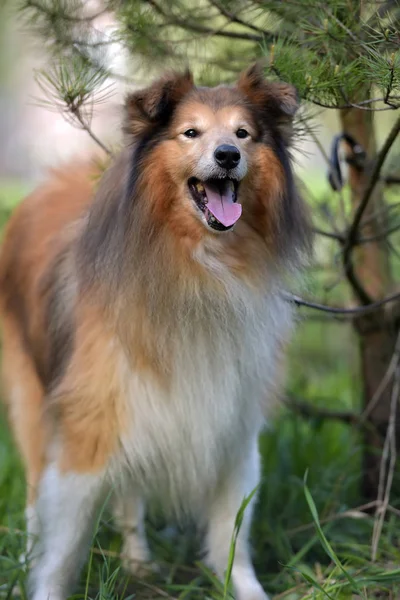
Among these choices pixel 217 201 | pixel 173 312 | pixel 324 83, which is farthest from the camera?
pixel 173 312

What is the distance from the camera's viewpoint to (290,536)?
3.77 m

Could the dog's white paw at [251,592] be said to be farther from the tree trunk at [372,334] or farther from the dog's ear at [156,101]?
the dog's ear at [156,101]

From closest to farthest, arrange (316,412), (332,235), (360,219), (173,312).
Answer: (173,312) < (360,219) < (332,235) < (316,412)

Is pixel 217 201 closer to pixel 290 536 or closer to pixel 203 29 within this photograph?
pixel 203 29

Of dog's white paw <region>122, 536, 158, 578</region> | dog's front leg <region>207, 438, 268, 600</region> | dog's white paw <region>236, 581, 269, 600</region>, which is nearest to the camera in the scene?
dog's white paw <region>236, 581, 269, 600</region>

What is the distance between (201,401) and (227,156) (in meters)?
0.91

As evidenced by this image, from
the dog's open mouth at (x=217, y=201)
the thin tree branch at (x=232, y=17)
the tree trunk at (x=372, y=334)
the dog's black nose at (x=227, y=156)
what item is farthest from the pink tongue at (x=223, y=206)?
the tree trunk at (x=372, y=334)

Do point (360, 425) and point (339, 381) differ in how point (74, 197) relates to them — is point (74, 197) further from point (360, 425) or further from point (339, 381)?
point (339, 381)

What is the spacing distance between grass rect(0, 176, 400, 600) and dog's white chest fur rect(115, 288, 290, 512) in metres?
0.32

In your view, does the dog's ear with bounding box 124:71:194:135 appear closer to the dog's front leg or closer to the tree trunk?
the tree trunk

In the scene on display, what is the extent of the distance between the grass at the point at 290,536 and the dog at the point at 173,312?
0.17m

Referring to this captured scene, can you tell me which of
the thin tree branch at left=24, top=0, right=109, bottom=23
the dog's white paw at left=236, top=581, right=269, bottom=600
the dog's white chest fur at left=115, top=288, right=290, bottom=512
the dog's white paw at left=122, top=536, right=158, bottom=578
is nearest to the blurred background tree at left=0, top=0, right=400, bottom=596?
the thin tree branch at left=24, top=0, right=109, bottom=23

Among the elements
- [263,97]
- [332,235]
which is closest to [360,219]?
[332,235]

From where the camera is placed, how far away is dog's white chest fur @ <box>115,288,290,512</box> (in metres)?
3.01
